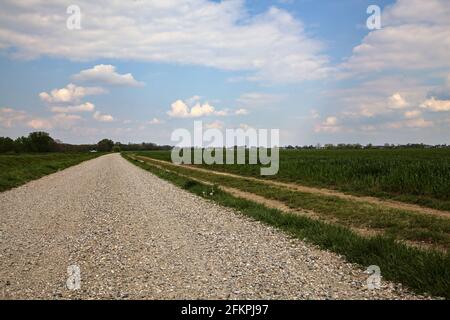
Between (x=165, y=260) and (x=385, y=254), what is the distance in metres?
4.18

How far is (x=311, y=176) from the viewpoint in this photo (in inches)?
1094

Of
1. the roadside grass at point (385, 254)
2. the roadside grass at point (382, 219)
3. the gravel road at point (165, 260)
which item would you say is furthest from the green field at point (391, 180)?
the gravel road at point (165, 260)

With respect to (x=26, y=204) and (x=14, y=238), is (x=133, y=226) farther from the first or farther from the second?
(x=26, y=204)

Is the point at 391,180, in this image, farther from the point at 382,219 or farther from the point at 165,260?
the point at 165,260

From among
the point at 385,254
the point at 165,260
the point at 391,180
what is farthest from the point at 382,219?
the point at 391,180

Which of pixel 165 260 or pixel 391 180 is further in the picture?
pixel 391 180

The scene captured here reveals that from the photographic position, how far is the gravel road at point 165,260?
6.20 meters

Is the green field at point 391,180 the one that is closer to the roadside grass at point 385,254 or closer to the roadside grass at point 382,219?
the roadside grass at point 382,219

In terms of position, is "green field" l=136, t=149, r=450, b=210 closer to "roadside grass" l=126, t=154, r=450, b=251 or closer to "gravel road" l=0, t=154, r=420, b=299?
"roadside grass" l=126, t=154, r=450, b=251

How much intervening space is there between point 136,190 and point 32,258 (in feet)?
45.3

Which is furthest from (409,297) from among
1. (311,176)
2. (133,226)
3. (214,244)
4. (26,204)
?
(311,176)

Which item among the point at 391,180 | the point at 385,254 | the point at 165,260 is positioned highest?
the point at 391,180

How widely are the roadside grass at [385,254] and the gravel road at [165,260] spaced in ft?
0.99

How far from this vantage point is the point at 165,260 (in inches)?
314
